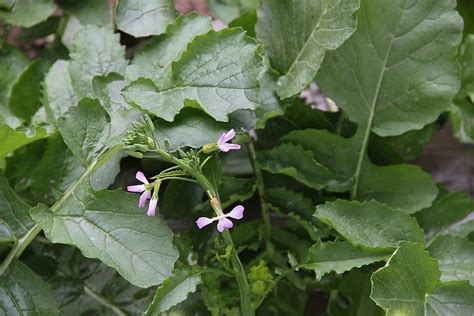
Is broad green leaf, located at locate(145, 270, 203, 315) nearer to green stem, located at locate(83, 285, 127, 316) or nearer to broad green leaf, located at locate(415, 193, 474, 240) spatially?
green stem, located at locate(83, 285, 127, 316)

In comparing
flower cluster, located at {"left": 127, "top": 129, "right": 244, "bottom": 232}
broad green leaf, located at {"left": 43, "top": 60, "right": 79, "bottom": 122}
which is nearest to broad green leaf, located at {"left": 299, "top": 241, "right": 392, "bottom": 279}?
flower cluster, located at {"left": 127, "top": 129, "right": 244, "bottom": 232}

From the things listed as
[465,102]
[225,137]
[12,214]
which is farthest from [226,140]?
[465,102]

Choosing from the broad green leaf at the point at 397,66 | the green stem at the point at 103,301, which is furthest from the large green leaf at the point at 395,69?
the green stem at the point at 103,301

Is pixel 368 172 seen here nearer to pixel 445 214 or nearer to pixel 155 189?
pixel 445 214

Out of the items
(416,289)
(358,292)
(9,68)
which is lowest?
(358,292)

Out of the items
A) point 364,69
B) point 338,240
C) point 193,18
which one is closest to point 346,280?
point 338,240

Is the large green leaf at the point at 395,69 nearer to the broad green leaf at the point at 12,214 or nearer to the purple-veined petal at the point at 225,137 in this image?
the purple-veined petal at the point at 225,137

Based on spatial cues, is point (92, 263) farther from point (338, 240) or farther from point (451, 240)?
point (451, 240)
